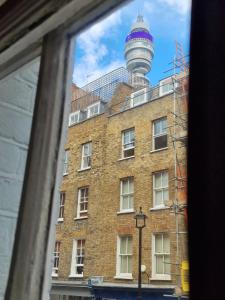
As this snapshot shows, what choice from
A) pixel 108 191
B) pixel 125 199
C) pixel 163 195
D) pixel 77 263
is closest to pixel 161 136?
pixel 163 195

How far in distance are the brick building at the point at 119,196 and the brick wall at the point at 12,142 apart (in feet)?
0.22

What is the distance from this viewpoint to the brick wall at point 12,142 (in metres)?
0.51

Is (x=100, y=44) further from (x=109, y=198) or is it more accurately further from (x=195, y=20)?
(x=109, y=198)

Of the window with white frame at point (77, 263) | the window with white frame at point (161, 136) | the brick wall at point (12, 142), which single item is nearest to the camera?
the brick wall at point (12, 142)

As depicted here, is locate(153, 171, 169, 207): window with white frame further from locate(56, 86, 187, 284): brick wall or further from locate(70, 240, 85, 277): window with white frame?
locate(70, 240, 85, 277): window with white frame

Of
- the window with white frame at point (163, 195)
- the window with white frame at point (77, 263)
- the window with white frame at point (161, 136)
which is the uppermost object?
the window with white frame at point (161, 136)

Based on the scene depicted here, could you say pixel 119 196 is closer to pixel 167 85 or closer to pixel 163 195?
pixel 163 195

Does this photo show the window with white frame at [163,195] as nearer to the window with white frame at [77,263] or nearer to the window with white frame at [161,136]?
the window with white frame at [161,136]

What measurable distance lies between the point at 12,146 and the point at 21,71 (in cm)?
12

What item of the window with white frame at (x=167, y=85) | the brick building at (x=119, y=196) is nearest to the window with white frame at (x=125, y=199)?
the brick building at (x=119, y=196)

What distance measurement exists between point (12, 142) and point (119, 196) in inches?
22.0

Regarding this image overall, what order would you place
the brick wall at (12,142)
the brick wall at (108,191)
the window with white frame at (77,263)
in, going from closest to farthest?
the brick wall at (12,142) < the brick wall at (108,191) < the window with white frame at (77,263)

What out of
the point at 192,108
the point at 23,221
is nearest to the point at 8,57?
the point at 23,221

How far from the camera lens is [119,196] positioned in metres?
1.05
